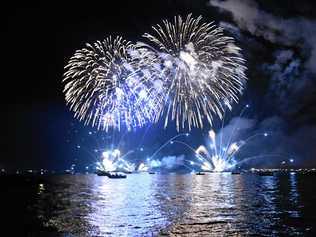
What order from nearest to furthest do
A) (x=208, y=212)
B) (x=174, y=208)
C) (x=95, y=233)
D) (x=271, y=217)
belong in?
(x=95, y=233) → (x=271, y=217) → (x=208, y=212) → (x=174, y=208)

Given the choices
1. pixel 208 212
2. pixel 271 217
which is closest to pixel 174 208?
pixel 208 212

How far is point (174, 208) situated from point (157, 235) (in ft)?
61.3

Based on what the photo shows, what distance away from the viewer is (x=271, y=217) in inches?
1603

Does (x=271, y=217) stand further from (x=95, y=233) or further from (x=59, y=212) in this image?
(x=59, y=212)

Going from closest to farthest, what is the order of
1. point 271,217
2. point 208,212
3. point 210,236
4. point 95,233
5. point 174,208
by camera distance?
point 210,236, point 95,233, point 271,217, point 208,212, point 174,208

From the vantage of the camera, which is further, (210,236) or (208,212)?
(208,212)

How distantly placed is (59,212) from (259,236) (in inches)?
973

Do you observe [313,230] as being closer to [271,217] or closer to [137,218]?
[271,217]

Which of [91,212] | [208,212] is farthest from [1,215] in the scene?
[208,212]

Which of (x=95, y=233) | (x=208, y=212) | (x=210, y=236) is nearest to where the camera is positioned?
(x=210, y=236)

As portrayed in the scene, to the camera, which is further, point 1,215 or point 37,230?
point 1,215

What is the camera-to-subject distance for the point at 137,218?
4103 cm

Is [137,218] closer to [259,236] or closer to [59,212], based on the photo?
[59,212]

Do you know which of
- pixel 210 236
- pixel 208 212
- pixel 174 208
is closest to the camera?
pixel 210 236
